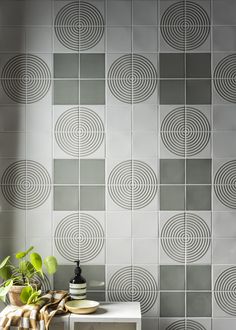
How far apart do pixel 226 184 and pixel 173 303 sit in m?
0.70

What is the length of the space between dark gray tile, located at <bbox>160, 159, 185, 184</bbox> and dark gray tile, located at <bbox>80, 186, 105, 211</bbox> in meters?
0.33

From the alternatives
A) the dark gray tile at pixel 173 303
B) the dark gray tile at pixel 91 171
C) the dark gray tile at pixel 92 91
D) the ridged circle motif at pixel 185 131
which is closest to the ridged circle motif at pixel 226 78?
the ridged circle motif at pixel 185 131

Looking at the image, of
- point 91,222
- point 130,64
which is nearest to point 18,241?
point 91,222

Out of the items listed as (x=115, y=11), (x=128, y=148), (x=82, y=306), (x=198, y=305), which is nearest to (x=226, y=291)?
(x=198, y=305)

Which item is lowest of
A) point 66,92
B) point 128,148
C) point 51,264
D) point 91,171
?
point 51,264

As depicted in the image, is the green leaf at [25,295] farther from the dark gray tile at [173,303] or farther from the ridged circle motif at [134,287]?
the dark gray tile at [173,303]

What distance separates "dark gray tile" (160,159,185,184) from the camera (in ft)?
7.95

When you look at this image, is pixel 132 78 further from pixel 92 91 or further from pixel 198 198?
pixel 198 198

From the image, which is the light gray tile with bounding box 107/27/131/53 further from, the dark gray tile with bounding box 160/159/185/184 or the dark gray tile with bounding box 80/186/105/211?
the dark gray tile with bounding box 80/186/105/211

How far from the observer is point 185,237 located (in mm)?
2422

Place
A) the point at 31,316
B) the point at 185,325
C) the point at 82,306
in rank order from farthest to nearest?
the point at 185,325
the point at 82,306
the point at 31,316

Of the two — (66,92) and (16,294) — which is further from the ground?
(66,92)

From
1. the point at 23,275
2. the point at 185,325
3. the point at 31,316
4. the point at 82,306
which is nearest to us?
the point at 31,316

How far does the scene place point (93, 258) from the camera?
2426mm
